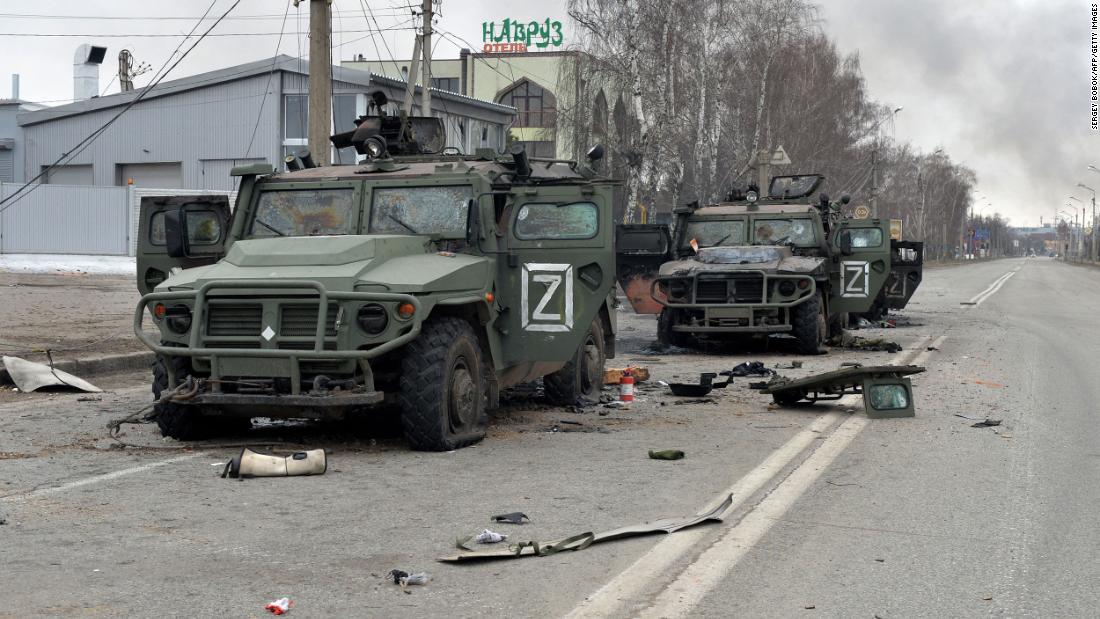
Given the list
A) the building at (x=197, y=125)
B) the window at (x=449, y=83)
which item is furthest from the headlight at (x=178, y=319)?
the window at (x=449, y=83)

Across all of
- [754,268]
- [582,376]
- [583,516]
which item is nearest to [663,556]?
[583,516]

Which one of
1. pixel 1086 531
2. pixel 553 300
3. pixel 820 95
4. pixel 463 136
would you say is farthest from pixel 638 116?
pixel 1086 531

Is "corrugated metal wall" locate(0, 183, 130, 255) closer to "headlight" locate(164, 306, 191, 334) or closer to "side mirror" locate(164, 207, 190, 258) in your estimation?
"side mirror" locate(164, 207, 190, 258)

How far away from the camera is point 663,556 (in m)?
5.42

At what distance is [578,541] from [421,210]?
4135mm

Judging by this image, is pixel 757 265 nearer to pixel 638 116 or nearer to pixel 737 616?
pixel 737 616

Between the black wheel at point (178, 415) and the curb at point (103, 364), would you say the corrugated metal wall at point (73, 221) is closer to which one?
the curb at point (103, 364)

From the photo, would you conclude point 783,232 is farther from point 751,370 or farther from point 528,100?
point 528,100

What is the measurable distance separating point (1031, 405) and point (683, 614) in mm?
7617

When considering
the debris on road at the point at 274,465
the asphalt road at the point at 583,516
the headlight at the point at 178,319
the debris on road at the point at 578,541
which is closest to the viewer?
the asphalt road at the point at 583,516

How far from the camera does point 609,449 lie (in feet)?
27.9

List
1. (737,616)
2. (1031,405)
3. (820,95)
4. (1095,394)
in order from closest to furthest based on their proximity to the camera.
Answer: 1. (737,616)
2. (1031,405)
3. (1095,394)
4. (820,95)

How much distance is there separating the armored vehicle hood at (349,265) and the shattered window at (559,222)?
2.38 ft

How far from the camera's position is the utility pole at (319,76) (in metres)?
17.0
